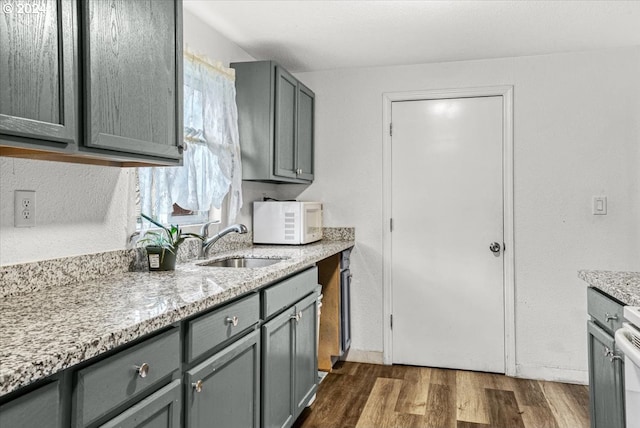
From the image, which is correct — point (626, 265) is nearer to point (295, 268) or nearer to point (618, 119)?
point (618, 119)

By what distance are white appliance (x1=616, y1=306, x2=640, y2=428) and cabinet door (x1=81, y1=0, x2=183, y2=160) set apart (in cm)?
161

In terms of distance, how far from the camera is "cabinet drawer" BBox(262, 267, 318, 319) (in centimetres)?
200

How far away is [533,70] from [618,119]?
2.08 feet

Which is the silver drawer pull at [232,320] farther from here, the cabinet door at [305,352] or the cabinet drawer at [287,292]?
the cabinet door at [305,352]

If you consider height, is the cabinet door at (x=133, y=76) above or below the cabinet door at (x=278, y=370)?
above

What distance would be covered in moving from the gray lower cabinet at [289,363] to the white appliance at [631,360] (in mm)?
1258

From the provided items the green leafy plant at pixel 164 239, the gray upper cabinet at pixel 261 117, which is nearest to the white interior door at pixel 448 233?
the gray upper cabinet at pixel 261 117

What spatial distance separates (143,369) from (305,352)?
1427 millimetres

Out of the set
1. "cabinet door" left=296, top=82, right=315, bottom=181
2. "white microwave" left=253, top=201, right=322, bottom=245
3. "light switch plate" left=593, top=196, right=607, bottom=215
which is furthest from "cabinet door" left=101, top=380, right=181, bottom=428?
"light switch plate" left=593, top=196, right=607, bottom=215

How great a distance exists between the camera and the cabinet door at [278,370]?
2006 millimetres

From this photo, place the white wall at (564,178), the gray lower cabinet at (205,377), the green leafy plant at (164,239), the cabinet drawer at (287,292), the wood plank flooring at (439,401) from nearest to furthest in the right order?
the gray lower cabinet at (205,377)
the cabinet drawer at (287,292)
the green leafy plant at (164,239)
the wood plank flooring at (439,401)
the white wall at (564,178)

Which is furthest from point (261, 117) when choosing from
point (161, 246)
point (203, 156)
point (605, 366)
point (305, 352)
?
point (605, 366)

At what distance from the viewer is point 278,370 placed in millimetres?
2162

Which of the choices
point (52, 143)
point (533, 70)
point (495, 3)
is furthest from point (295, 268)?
point (533, 70)
